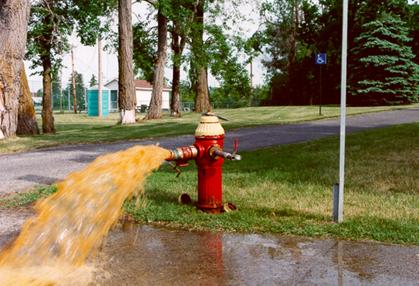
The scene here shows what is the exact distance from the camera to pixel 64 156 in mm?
10906

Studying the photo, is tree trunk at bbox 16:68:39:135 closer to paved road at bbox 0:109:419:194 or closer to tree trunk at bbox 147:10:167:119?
paved road at bbox 0:109:419:194

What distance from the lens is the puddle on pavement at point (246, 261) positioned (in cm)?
350

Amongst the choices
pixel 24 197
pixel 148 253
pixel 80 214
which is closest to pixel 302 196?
pixel 148 253

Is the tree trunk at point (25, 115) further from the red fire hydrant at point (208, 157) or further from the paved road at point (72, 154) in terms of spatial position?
the red fire hydrant at point (208, 157)

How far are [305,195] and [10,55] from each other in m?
11.6

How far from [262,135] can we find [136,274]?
10.9 m

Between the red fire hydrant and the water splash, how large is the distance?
2.00 feet

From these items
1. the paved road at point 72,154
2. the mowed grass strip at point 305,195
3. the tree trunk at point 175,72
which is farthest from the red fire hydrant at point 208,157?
the tree trunk at point 175,72

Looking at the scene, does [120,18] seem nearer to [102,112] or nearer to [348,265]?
[348,265]

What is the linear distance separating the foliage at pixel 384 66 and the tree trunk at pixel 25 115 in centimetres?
1978

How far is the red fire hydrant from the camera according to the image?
5.12 m

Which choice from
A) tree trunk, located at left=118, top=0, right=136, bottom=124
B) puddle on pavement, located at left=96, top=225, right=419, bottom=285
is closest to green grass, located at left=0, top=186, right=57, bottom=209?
puddle on pavement, located at left=96, top=225, right=419, bottom=285

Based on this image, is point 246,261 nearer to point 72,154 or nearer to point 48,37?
point 72,154

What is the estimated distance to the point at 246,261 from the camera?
3.91m
